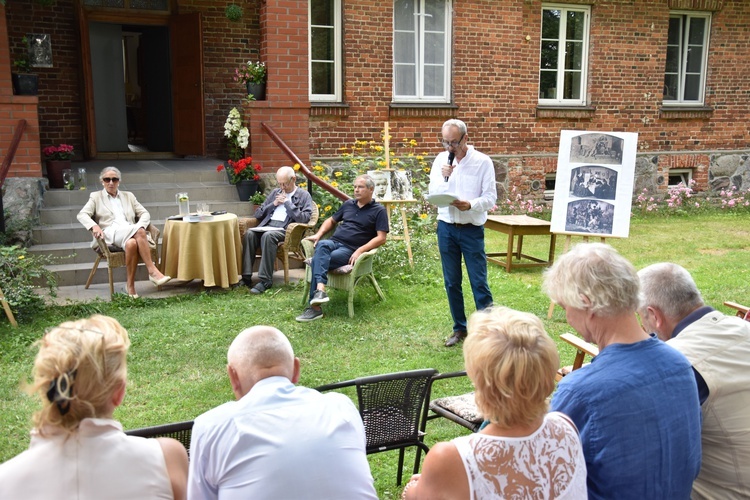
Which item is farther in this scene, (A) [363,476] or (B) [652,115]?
(B) [652,115]

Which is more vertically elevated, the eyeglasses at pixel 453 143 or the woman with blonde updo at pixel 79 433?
the eyeglasses at pixel 453 143

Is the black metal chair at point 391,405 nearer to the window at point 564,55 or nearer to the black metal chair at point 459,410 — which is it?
the black metal chair at point 459,410

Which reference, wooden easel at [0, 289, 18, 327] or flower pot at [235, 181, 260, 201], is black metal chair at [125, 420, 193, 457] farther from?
flower pot at [235, 181, 260, 201]

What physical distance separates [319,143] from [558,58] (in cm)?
450

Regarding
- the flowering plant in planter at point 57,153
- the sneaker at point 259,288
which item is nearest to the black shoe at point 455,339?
the sneaker at point 259,288

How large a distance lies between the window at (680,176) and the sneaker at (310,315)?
9.34 m

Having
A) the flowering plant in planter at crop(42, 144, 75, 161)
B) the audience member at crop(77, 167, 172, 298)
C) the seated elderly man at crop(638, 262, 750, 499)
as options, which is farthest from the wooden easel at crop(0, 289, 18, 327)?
the seated elderly man at crop(638, 262, 750, 499)

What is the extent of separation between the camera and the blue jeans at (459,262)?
18.0 feet

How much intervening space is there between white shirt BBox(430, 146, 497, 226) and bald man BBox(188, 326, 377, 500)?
3.42 m

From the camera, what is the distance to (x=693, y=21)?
1338cm

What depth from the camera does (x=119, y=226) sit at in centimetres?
717

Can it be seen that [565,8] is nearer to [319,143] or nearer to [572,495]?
[319,143]

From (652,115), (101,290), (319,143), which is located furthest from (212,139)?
(652,115)

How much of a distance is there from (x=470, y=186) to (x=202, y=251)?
2883 millimetres
